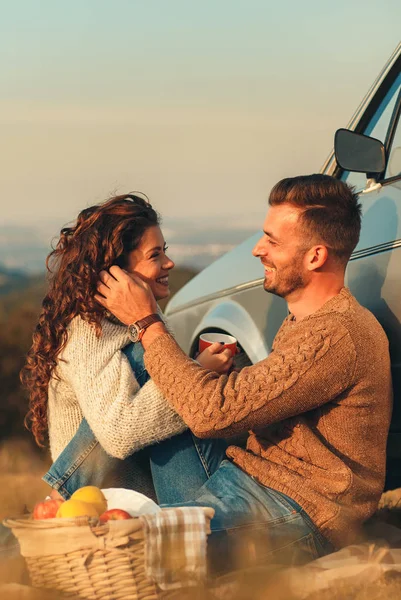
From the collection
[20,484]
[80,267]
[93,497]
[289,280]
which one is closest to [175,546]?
[93,497]

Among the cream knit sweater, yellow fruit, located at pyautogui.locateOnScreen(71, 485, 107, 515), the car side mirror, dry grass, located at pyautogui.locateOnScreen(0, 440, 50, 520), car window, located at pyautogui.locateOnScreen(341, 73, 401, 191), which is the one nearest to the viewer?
yellow fruit, located at pyautogui.locateOnScreen(71, 485, 107, 515)

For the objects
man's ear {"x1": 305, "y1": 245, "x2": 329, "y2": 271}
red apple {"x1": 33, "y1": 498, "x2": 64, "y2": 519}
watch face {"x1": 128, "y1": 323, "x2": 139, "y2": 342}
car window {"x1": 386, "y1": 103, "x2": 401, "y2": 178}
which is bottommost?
red apple {"x1": 33, "y1": 498, "x2": 64, "y2": 519}

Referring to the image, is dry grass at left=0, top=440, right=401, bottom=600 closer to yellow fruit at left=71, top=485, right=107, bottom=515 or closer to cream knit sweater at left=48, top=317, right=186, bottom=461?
yellow fruit at left=71, top=485, right=107, bottom=515

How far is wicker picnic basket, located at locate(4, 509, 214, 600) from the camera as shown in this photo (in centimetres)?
251

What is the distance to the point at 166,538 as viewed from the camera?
8.47ft

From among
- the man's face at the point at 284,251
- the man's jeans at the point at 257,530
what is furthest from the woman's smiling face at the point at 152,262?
the man's jeans at the point at 257,530

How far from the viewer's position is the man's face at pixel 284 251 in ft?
10.6

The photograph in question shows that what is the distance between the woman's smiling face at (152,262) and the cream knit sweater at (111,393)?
26 centimetres

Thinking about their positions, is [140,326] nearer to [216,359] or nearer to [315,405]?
[216,359]

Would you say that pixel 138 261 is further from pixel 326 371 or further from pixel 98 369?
pixel 326 371

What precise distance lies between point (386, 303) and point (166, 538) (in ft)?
4.25

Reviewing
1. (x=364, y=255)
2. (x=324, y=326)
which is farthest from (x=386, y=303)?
(x=324, y=326)

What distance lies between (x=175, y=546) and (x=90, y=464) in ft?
2.86

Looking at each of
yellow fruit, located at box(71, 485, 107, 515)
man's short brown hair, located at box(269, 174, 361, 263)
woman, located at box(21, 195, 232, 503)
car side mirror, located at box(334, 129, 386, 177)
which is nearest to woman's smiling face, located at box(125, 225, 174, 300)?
woman, located at box(21, 195, 232, 503)
